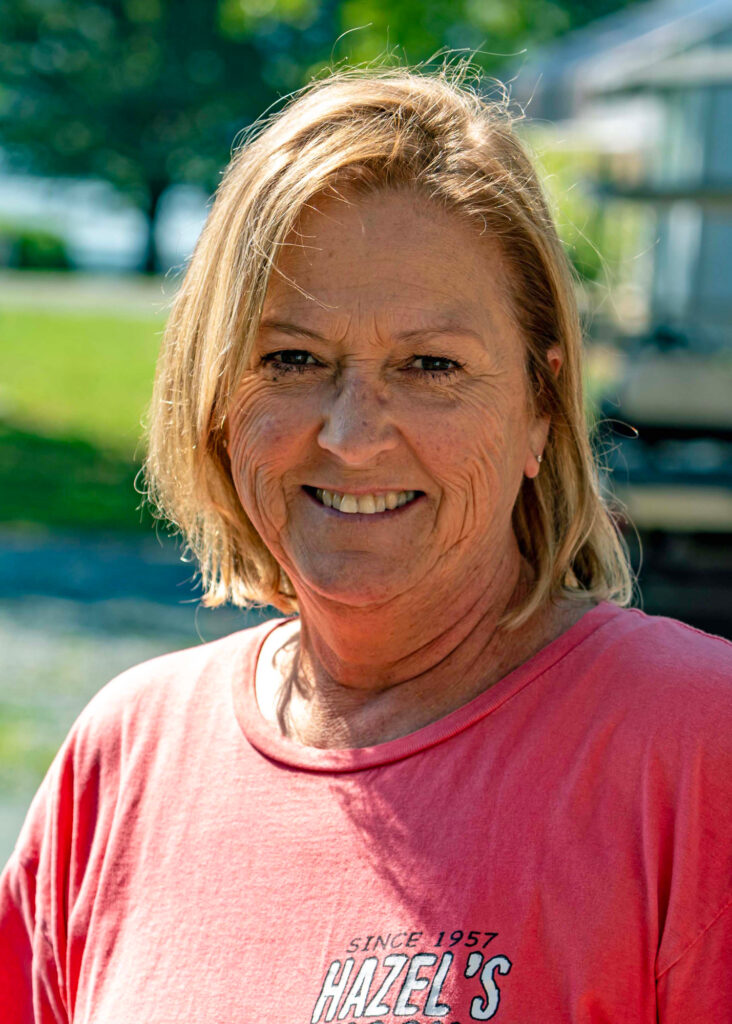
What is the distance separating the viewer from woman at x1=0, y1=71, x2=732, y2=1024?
146 centimetres

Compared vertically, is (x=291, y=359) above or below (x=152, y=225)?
below

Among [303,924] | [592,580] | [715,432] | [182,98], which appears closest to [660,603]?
[715,432]

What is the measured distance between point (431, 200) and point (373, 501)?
41 cm

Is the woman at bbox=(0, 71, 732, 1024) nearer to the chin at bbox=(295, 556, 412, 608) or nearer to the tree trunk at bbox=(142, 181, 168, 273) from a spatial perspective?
the chin at bbox=(295, 556, 412, 608)

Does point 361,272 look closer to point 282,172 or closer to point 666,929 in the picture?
point 282,172

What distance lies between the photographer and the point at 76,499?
1108cm

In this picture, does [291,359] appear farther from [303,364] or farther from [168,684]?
[168,684]

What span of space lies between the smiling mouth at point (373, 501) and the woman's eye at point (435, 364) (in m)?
0.17

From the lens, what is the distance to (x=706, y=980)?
4.54ft

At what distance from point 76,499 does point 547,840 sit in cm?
998

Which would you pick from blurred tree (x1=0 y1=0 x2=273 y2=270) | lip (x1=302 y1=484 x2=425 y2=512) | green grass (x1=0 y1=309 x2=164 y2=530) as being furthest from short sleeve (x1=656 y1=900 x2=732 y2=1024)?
blurred tree (x1=0 y1=0 x2=273 y2=270)

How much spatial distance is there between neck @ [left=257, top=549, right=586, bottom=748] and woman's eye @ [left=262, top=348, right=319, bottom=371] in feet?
1.10

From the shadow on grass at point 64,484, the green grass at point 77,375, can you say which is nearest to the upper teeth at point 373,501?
the shadow on grass at point 64,484

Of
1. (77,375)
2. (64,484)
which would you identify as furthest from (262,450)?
(77,375)
